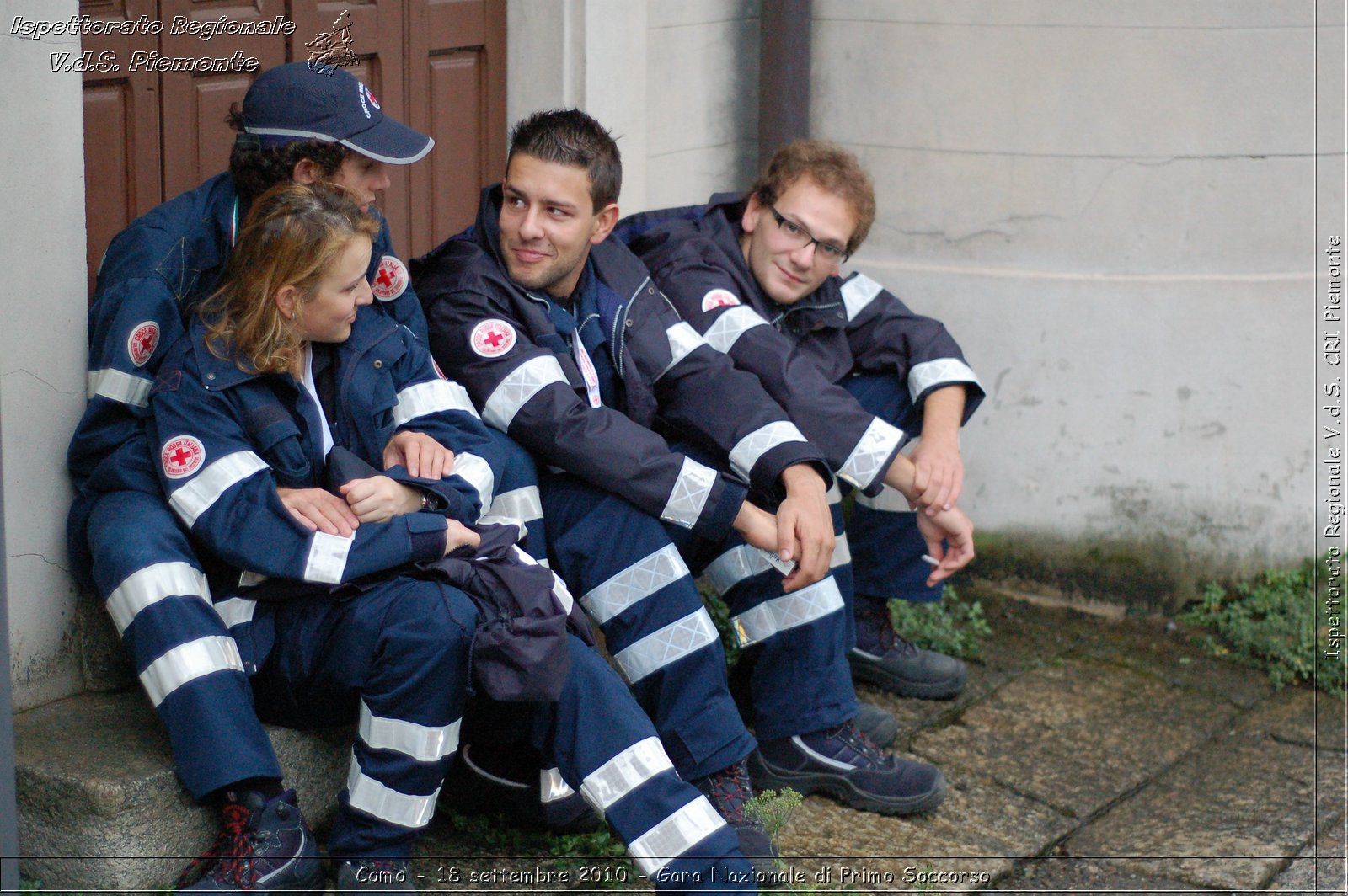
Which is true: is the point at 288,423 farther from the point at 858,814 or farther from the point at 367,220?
the point at 858,814

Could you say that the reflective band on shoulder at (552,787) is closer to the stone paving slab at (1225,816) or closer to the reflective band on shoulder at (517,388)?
the reflective band on shoulder at (517,388)

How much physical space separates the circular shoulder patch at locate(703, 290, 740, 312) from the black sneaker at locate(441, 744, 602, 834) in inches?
48.0

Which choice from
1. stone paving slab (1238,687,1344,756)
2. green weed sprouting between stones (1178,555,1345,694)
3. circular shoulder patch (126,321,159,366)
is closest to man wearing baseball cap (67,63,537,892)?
circular shoulder patch (126,321,159,366)

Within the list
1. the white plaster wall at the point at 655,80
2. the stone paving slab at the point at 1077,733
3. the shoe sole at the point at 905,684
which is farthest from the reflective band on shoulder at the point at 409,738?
the white plaster wall at the point at 655,80

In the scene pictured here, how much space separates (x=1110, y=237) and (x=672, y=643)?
2.43 m

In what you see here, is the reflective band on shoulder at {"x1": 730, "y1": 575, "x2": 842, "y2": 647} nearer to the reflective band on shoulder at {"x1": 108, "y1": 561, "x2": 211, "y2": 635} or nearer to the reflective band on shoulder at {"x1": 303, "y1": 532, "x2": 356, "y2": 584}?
the reflective band on shoulder at {"x1": 303, "y1": 532, "x2": 356, "y2": 584}

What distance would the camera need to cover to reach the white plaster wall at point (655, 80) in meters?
4.32

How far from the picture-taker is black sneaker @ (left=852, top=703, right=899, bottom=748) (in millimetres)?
3826

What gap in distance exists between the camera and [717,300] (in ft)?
12.2

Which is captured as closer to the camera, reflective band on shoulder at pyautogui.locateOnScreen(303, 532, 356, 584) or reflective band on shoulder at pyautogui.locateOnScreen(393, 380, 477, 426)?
reflective band on shoulder at pyautogui.locateOnScreen(303, 532, 356, 584)

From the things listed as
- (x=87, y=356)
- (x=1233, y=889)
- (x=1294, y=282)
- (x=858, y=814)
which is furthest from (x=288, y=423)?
(x=1294, y=282)

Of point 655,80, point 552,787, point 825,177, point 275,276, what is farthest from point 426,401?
point 655,80

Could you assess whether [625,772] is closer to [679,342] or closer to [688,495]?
[688,495]

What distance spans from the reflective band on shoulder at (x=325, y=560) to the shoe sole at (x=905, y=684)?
1.82m
